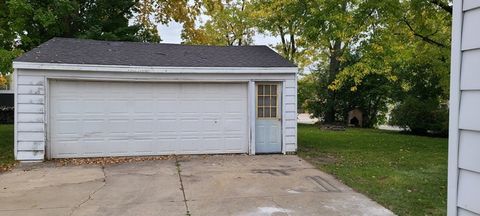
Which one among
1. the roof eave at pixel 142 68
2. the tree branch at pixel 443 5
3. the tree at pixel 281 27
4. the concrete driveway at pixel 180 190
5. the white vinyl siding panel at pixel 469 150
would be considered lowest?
the concrete driveway at pixel 180 190

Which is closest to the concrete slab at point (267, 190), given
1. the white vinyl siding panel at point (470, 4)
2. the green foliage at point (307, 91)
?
the white vinyl siding panel at point (470, 4)

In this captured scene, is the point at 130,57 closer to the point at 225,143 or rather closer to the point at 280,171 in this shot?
the point at 225,143

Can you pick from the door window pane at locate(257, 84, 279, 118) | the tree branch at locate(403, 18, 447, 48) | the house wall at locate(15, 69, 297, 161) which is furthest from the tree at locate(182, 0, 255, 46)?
the house wall at locate(15, 69, 297, 161)

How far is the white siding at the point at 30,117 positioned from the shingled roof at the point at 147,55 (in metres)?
0.54

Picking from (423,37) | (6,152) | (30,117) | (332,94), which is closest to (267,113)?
(30,117)

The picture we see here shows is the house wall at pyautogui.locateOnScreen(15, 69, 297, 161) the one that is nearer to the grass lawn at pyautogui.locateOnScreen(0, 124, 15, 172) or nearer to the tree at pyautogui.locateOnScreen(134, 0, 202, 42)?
the grass lawn at pyautogui.locateOnScreen(0, 124, 15, 172)

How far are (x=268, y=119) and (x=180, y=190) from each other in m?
4.33

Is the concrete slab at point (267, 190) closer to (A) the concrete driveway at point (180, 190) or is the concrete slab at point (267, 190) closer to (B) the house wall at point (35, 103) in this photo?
(A) the concrete driveway at point (180, 190)

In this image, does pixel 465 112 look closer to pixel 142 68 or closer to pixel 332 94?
pixel 142 68

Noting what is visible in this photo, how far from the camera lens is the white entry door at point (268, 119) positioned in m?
10.2

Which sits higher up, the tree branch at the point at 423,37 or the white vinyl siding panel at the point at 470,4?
the tree branch at the point at 423,37

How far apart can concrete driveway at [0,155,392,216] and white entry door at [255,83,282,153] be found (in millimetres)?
1398

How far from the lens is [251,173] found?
7797mm

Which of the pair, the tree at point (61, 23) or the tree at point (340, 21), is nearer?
the tree at point (340, 21)
